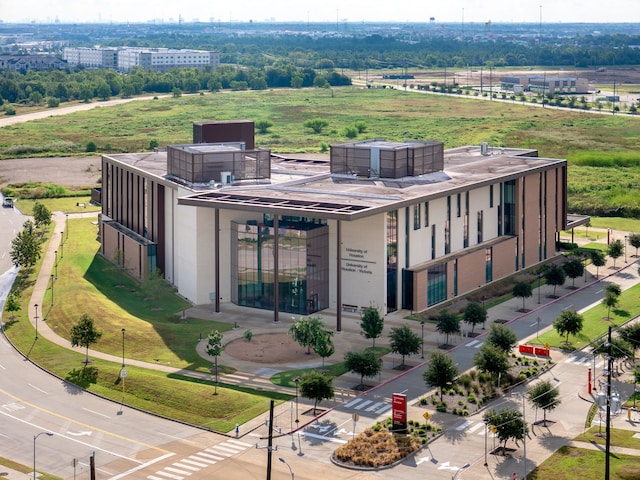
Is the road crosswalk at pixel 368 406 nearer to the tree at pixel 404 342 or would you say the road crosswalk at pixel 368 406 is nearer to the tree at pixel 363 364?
the tree at pixel 363 364

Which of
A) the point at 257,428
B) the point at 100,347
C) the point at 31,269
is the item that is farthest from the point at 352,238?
the point at 31,269

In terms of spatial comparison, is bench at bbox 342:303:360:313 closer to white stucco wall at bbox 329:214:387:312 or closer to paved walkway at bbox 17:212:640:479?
white stucco wall at bbox 329:214:387:312

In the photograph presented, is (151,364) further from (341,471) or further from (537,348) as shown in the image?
(537,348)

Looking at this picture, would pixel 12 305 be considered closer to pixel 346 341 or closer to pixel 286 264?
pixel 286 264

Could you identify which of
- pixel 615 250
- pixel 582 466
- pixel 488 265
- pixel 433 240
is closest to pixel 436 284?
pixel 433 240

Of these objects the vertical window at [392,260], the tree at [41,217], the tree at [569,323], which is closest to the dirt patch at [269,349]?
the vertical window at [392,260]
